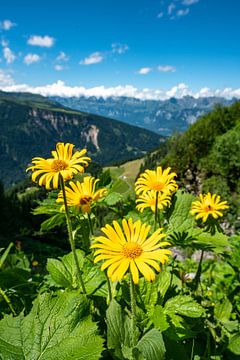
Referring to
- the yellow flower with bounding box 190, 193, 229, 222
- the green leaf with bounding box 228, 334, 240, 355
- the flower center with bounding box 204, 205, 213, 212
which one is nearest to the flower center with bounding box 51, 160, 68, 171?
the yellow flower with bounding box 190, 193, 229, 222

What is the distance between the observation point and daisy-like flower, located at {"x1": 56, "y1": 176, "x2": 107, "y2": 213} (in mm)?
3430

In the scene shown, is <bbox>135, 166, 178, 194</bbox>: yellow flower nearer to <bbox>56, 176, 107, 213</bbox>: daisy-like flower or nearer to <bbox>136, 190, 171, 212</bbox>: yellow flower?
<bbox>136, 190, 171, 212</bbox>: yellow flower

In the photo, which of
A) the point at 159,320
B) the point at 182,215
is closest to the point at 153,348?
the point at 159,320

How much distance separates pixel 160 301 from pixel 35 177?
1.66 m

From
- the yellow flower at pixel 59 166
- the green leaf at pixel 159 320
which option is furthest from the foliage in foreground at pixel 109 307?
the yellow flower at pixel 59 166

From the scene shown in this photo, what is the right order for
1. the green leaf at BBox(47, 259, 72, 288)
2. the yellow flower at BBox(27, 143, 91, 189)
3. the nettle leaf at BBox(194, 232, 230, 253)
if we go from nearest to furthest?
1. the yellow flower at BBox(27, 143, 91, 189)
2. the green leaf at BBox(47, 259, 72, 288)
3. the nettle leaf at BBox(194, 232, 230, 253)

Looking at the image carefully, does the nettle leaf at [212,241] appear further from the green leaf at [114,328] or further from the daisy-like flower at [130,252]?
the green leaf at [114,328]

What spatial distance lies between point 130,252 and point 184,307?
2.55 feet

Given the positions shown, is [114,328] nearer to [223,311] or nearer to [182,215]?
[182,215]

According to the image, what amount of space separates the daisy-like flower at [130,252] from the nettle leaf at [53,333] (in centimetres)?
37

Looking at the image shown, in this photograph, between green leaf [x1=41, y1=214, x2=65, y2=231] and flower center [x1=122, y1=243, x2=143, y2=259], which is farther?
green leaf [x1=41, y1=214, x2=65, y2=231]

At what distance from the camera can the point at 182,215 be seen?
3949 millimetres

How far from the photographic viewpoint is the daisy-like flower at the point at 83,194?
3430mm

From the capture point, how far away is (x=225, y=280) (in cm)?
630
